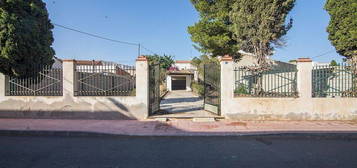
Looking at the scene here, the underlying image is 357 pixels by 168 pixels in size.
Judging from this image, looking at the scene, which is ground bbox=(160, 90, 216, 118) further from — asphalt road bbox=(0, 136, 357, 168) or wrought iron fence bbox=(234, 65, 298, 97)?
asphalt road bbox=(0, 136, 357, 168)

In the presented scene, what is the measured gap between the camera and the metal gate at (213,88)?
26.5 feet

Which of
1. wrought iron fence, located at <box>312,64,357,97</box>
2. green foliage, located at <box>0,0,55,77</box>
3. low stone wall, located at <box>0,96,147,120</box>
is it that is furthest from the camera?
low stone wall, located at <box>0,96,147,120</box>

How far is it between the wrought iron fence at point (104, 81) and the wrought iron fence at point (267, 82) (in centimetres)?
460

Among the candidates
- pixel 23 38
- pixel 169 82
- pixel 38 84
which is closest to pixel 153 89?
pixel 38 84

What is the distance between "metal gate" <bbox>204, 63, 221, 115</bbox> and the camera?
8.09m

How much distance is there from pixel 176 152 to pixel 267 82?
5641mm

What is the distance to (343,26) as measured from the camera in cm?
793

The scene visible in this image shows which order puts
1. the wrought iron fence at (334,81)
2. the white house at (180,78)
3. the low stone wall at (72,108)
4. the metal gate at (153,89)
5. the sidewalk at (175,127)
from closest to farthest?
1. the sidewalk at (175,127)
2. the wrought iron fence at (334,81)
3. the low stone wall at (72,108)
4. the metal gate at (153,89)
5. the white house at (180,78)

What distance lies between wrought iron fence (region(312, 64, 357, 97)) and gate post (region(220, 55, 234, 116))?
11.1 feet

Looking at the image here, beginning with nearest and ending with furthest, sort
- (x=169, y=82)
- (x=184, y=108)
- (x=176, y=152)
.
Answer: (x=176, y=152) → (x=184, y=108) → (x=169, y=82)

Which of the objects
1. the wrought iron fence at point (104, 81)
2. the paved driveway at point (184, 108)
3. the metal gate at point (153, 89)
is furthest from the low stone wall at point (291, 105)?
the wrought iron fence at point (104, 81)

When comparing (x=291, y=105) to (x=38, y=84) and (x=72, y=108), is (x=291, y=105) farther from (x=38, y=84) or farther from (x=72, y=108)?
(x=38, y=84)

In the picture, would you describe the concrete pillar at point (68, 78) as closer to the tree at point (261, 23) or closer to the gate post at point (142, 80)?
the gate post at point (142, 80)

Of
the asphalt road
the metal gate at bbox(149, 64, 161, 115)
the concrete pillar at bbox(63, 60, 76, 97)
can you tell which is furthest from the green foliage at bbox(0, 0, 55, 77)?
the metal gate at bbox(149, 64, 161, 115)
